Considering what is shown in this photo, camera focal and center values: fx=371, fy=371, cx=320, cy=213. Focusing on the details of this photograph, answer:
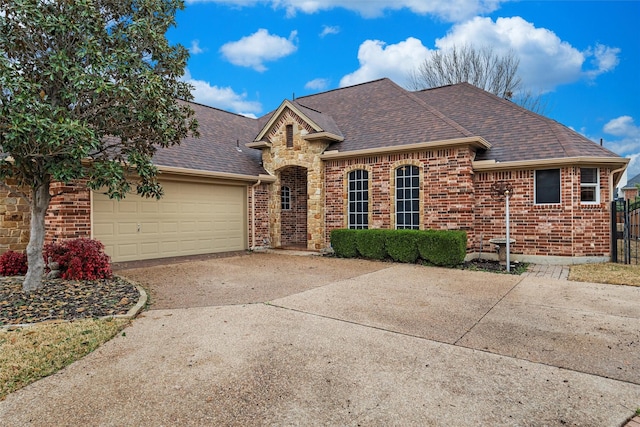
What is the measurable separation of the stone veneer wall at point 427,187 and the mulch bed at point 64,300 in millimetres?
7519

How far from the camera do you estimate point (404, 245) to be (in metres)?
10.5

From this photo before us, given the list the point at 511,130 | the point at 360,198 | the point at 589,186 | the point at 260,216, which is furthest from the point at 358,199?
the point at 589,186

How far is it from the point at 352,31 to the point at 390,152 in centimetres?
1068

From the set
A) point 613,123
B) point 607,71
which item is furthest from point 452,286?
point 613,123

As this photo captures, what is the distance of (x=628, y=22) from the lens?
1602 cm

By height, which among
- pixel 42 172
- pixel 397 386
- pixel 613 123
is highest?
pixel 613 123

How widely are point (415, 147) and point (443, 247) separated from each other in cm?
317

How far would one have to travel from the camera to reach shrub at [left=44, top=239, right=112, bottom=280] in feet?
24.3

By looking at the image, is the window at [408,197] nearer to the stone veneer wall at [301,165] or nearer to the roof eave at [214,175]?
the stone veneer wall at [301,165]

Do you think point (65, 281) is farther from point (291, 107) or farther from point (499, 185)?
point (499, 185)

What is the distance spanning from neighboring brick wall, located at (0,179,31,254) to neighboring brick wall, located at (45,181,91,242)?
89 cm

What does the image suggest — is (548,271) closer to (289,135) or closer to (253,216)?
(289,135)

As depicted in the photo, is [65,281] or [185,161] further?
[185,161]

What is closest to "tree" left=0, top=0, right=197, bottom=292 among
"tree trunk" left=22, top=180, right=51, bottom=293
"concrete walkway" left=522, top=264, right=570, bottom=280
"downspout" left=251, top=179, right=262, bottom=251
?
"tree trunk" left=22, top=180, right=51, bottom=293
